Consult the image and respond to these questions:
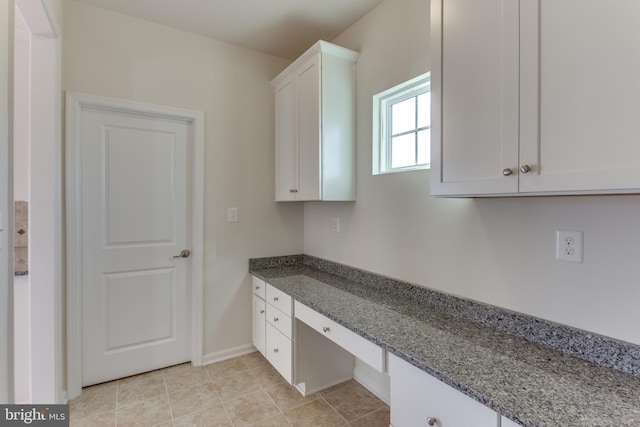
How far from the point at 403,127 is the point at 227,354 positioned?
2.31 m

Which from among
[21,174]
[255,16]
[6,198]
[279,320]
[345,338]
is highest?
[255,16]

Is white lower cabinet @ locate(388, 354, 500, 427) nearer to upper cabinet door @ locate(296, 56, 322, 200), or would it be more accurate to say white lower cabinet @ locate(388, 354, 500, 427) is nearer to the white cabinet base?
the white cabinet base

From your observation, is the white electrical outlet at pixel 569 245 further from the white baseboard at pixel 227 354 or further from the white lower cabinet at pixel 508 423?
the white baseboard at pixel 227 354

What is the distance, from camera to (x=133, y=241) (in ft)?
7.82

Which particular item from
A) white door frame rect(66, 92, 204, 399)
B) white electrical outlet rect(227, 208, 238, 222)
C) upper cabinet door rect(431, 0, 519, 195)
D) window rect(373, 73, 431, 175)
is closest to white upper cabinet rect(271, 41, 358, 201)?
window rect(373, 73, 431, 175)

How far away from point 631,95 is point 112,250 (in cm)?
285

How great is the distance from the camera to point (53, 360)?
185 centimetres

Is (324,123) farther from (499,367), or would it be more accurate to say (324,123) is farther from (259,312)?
(499,367)

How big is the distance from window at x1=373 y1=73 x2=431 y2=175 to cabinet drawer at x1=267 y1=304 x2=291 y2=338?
1187 millimetres

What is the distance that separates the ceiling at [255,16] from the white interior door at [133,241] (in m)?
0.72

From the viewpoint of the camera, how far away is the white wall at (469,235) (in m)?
1.11

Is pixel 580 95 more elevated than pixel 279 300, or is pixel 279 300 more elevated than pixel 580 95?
pixel 580 95

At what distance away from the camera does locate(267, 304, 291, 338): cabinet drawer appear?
2.12 meters

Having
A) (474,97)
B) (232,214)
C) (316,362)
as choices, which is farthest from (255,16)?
(316,362)
